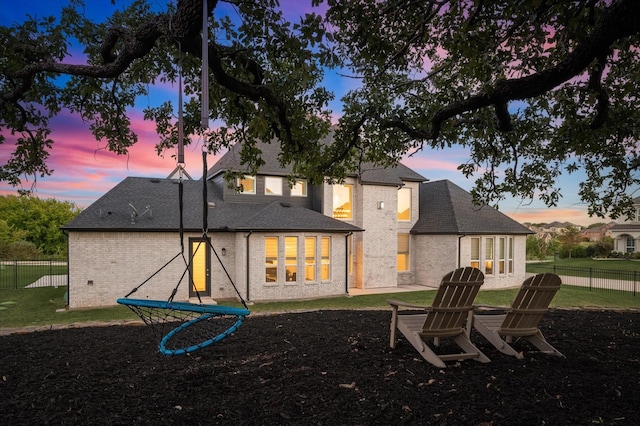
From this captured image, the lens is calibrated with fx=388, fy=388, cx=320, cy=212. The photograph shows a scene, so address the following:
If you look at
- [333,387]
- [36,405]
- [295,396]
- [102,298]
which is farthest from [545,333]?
[102,298]

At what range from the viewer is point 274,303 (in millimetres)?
15156

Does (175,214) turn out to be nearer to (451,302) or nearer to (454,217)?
(451,302)

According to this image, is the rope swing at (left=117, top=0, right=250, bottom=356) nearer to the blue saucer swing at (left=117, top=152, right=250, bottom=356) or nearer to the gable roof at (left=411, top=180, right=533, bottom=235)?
the blue saucer swing at (left=117, top=152, right=250, bottom=356)

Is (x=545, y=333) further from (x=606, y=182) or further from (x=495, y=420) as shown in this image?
(x=606, y=182)

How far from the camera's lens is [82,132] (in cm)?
1038

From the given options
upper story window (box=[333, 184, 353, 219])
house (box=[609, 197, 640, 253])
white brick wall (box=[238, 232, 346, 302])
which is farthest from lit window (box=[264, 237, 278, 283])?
house (box=[609, 197, 640, 253])

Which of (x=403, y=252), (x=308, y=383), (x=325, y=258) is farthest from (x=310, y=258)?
(x=308, y=383)

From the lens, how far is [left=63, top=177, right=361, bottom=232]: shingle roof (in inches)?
587

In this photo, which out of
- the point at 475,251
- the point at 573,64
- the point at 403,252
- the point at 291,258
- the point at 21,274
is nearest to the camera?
the point at 573,64

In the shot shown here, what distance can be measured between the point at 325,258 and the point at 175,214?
668 centimetres

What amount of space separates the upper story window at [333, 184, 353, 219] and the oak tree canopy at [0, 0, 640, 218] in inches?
361

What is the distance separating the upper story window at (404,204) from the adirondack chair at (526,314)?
16.0 m

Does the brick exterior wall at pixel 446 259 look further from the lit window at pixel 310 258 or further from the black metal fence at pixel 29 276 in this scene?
the black metal fence at pixel 29 276

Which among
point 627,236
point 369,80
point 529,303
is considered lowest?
point 627,236
